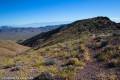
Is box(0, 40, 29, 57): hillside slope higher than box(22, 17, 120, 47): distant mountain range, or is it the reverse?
box(22, 17, 120, 47): distant mountain range

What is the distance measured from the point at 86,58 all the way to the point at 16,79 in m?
6.46

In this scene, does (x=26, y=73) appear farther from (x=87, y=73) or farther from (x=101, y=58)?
(x=101, y=58)

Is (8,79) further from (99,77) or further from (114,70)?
(114,70)

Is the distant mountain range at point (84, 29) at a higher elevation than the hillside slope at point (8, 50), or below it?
higher

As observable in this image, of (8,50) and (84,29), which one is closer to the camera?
(8,50)

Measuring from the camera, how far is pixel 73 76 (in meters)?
11.0

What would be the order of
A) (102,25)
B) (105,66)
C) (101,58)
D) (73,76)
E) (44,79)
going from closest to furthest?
(44,79)
(73,76)
(105,66)
(101,58)
(102,25)

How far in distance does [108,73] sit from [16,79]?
4.88 m

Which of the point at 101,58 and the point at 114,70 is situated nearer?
the point at 114,70

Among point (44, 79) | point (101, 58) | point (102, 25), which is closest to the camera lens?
point (44, 79)

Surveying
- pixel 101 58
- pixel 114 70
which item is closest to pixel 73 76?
pixel 114 70

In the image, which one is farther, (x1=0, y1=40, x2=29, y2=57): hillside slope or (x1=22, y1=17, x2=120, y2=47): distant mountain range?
(x1=22, y1=17, x2=120, y2=47): distant mountain range

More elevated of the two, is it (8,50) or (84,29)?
(84,29)

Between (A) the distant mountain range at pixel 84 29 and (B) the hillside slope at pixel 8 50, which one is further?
(A) the distant mountain range at pixel 84 29
